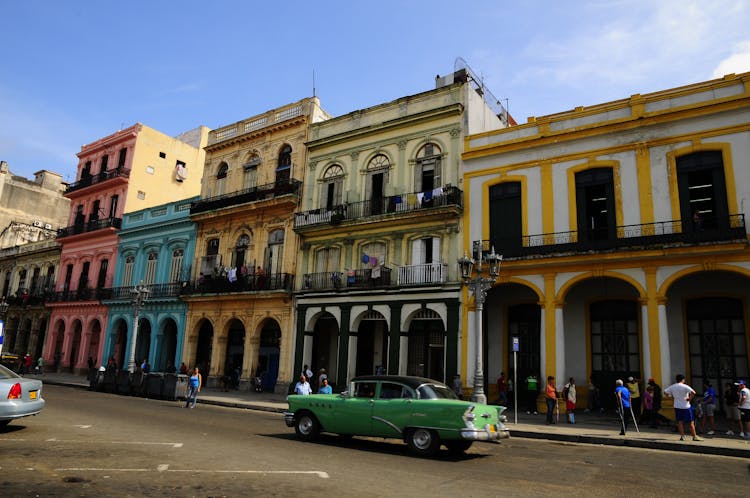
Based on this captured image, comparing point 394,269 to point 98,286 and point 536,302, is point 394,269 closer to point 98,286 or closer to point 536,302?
point 536,302

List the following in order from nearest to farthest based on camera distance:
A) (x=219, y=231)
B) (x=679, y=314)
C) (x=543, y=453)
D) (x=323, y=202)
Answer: (x=543, y=453)
(x=679, y=314)
(x=323, y=202)
(x=219, y=231)

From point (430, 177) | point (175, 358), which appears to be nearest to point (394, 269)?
point (430, 177)

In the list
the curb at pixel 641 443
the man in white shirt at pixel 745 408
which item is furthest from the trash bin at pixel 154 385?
the man in white shirt at pixel 745 408

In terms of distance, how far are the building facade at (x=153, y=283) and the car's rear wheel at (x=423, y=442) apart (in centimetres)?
2393

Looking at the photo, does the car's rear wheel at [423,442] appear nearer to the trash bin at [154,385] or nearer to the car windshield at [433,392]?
the car windshield at [433,392]

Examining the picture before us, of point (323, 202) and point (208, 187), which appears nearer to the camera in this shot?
point (323, 202)

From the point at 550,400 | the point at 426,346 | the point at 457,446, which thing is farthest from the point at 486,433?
the point at 426,346

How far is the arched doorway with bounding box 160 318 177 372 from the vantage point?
3269cm

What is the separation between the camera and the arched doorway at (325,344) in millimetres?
26703

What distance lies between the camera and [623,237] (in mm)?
18938

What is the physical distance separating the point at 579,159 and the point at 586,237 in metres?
3.02

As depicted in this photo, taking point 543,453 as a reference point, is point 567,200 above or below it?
above

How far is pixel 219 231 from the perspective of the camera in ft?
103

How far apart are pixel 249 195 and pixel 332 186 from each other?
519cm
